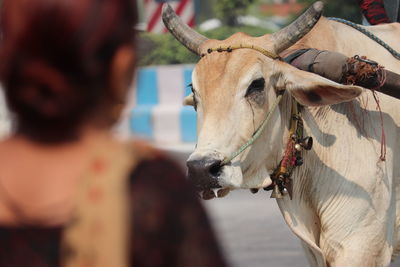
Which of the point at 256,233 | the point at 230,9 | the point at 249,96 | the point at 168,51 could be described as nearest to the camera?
the point at 249,96

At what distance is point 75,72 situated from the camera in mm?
1816

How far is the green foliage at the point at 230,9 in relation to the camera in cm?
1471

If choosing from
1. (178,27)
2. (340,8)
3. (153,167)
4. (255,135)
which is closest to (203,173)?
(255,135)

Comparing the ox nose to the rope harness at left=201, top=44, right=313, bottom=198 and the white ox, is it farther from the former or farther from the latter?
the rope harness at left=201, top=44, right=313, bottom=198

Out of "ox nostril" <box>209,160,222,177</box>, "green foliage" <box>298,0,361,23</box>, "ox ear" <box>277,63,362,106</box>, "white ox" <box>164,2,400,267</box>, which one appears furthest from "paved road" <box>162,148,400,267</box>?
"green foliage" <box>298,0,361,23</box>

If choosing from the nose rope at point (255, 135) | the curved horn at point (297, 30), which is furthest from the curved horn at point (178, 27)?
the nose rope at point (255, 135)

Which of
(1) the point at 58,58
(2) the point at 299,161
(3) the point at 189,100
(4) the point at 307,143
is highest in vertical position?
(1) the point at 58,58

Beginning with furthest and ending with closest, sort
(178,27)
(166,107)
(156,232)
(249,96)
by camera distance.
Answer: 1. (166,107)
2. (178,27)
3. (249,96)
4. (156,232)

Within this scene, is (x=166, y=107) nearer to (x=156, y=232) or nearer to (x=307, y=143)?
(x=307, y=143)

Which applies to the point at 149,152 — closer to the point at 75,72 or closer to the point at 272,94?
the point at 75,72

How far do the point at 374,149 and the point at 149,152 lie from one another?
128 inches

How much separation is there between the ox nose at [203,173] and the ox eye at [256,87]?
47cm

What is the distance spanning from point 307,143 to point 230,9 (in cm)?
1021

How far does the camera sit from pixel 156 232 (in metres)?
1.79
